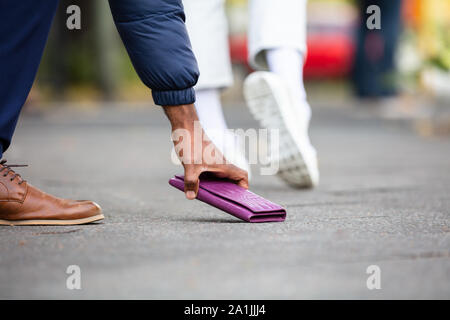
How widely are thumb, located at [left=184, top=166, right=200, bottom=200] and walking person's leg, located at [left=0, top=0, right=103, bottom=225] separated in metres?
0.31

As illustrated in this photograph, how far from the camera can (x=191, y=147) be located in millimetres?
2840

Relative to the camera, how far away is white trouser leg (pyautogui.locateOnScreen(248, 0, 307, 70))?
3922 millimetres

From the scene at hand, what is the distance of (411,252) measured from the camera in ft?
7.70

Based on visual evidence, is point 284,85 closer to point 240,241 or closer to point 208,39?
point 208,39

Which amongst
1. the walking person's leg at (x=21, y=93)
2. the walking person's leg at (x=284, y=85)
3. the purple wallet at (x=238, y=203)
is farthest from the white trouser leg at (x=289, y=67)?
the walking person's leg at (x=21, y=93)

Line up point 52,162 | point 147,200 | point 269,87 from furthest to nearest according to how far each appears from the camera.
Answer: point 52,162 → point 269,87 → point 147,200

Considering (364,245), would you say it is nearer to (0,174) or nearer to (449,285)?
(449,285)

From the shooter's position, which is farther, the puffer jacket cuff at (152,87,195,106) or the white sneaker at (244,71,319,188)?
the white sneaker at (244,71,319,188)

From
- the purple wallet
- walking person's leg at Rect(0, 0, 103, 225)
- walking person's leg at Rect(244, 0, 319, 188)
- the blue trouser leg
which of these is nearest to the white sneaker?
walking person's leg at Rect(244, 0, 319, 188)

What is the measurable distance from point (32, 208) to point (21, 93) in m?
0.38

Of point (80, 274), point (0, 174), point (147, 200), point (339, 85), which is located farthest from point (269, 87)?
point (339, 85)

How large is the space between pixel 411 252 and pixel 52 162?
3.30m

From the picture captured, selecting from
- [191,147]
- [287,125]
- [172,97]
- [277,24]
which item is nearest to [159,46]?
[172,97]

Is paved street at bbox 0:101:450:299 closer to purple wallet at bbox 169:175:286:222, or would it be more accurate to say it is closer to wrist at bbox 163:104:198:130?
purple wallet at bbox 169:175:286:222
